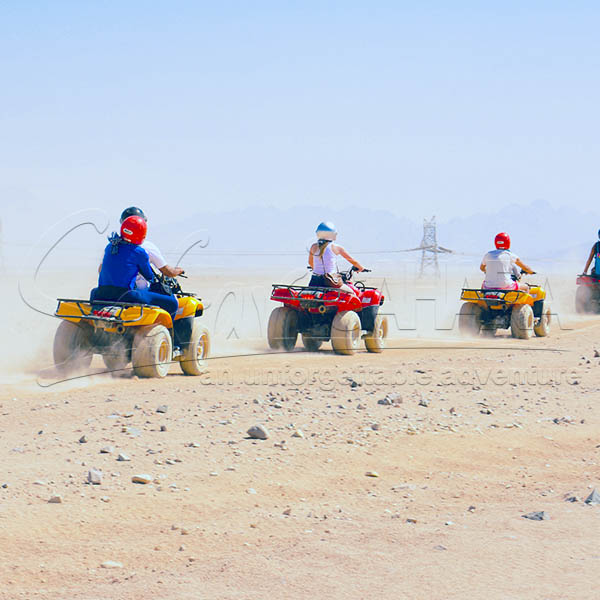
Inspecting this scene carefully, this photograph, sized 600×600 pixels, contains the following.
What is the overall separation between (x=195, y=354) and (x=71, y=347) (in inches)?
58.9

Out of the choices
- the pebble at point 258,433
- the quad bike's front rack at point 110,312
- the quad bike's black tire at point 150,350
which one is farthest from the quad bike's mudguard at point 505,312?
the pebble at point 258,433

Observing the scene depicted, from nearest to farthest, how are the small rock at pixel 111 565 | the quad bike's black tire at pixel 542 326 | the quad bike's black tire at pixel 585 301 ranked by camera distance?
1. the small rock at pixel 111 565
2. the quad bike's black tire at pixel 542 326
3. the quad bike's black tire at pixel 585 301

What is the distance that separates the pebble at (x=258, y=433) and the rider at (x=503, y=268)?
10.1 m

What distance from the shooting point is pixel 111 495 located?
5812mm

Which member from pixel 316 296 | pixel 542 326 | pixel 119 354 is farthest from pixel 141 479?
pixel 542 326

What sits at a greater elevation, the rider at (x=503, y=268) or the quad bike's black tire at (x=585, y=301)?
the rider at (x=503, y=268)

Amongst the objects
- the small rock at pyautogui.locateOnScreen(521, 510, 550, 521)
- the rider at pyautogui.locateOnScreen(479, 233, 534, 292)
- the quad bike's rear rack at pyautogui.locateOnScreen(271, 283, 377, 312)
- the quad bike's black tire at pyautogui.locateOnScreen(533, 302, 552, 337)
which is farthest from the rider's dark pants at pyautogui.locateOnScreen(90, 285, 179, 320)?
the quad bike's black tire at pyautogui.locateOnScreen(533, 302, 552, 337)

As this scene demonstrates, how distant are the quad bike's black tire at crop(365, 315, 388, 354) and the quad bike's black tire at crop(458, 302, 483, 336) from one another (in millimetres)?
3264

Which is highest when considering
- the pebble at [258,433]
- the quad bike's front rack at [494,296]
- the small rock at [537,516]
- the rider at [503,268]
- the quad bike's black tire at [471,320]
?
the rider at [503,268]

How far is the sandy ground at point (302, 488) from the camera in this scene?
15.0 feet

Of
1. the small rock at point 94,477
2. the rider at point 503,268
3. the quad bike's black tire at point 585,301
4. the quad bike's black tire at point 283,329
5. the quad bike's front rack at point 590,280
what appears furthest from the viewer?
the quad bike's black tire at point 585,301

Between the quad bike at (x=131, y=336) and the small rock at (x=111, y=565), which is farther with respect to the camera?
the quad bike at (x=131, y=336)

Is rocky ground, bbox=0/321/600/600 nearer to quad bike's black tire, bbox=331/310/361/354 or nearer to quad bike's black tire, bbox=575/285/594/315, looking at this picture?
quad bike's black tire, bbox=331/310/361/354

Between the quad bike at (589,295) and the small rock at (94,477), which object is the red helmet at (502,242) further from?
the small rock at (94,477)
